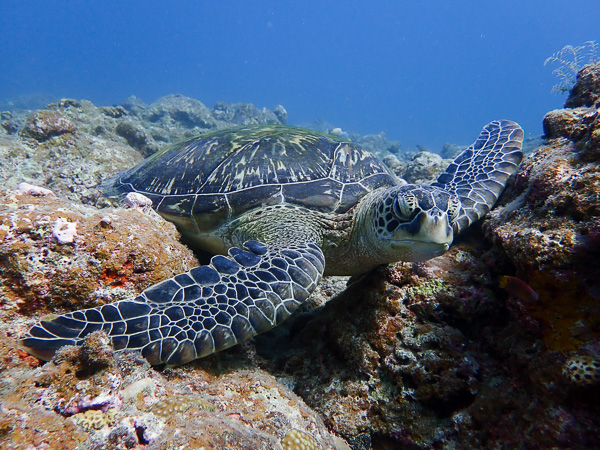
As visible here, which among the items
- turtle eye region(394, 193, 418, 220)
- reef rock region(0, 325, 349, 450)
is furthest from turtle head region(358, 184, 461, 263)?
reef rock region(0, 325, 349, 450)

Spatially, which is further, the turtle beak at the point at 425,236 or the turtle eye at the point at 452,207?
the turtle eye at the point at 452,207

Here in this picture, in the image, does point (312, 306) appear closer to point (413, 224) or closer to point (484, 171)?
point (413, 224)

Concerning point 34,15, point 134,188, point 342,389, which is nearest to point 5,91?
point 134,188

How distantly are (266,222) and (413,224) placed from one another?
140cm

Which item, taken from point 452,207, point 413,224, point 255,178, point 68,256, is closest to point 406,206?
point 413,224

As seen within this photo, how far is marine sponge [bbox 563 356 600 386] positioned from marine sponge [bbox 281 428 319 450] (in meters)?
1.17

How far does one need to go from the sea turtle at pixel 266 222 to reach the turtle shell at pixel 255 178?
0.01 metres

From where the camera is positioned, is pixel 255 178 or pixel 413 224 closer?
pixel 413 224

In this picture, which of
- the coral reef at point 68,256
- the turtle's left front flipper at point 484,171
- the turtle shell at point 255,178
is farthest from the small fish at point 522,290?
the coral reef at point 68,256

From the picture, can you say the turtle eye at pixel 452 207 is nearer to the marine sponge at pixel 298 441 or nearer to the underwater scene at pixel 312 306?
the underwater scene at pixel 312 306

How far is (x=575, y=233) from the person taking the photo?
1.46m

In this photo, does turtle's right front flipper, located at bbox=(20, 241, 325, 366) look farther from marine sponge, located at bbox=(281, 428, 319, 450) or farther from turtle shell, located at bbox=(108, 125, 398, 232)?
turtle shell, located at bbox=(108, 125, 398, 232)

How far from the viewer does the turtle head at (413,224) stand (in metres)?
1.91

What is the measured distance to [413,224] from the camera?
199cm
